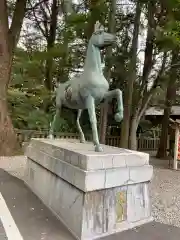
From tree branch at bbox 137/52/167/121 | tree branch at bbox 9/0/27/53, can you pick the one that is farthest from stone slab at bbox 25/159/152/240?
tree branch at bbox 9/0/27/53

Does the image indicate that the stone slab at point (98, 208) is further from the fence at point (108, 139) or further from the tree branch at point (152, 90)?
the fence at point (108, 139)

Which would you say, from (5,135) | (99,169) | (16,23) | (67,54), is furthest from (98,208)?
(16,23)

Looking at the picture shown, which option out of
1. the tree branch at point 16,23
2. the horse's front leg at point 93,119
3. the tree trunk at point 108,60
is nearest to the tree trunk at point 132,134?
the tree trunk at point 108,60

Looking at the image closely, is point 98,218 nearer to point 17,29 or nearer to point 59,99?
point 59,99

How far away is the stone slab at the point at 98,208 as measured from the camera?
10.3 ft

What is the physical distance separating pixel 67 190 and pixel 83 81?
60.0 inches

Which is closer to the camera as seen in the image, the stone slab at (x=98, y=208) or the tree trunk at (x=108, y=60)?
the stone slab at (x=98, y=208)

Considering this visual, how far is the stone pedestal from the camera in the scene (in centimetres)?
316

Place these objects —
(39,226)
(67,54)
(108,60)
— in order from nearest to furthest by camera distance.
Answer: (39,226), (108,60), (67,54)

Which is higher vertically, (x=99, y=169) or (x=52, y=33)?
(x=52, y=33)

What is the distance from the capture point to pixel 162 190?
5672 mm

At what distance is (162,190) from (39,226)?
3.06m

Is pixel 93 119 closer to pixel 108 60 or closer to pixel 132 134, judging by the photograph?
pixel 108 60

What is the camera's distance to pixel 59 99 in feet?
16.8
